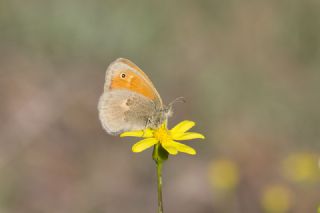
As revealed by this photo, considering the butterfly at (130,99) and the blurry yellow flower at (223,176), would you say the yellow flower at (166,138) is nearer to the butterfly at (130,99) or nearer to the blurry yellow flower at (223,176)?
the butterfly at (130,99)

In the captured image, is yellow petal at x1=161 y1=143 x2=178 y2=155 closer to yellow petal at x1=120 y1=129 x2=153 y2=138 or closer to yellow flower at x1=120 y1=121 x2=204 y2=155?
yellow flower at x1=120 y1=121 x2=204 y2=155

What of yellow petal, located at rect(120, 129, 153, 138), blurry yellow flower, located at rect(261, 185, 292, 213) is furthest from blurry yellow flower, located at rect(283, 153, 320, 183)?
yellow petal, located at rect(120, 129, 153, 138)

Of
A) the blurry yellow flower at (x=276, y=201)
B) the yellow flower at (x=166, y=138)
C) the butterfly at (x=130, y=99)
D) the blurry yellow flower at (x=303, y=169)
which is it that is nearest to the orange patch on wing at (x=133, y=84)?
the butterfly at (x=130, y=99)

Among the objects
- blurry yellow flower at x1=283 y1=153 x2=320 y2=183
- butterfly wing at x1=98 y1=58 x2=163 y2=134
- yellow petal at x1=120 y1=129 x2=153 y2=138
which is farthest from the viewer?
blurry yellow flower at x1=283 y1=153 x2=320 y2=183

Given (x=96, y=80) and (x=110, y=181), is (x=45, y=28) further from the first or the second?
(x=110, y=181)

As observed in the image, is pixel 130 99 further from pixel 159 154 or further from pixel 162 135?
pixel 159 154

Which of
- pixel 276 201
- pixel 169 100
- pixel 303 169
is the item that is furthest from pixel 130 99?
pixel 169 100
